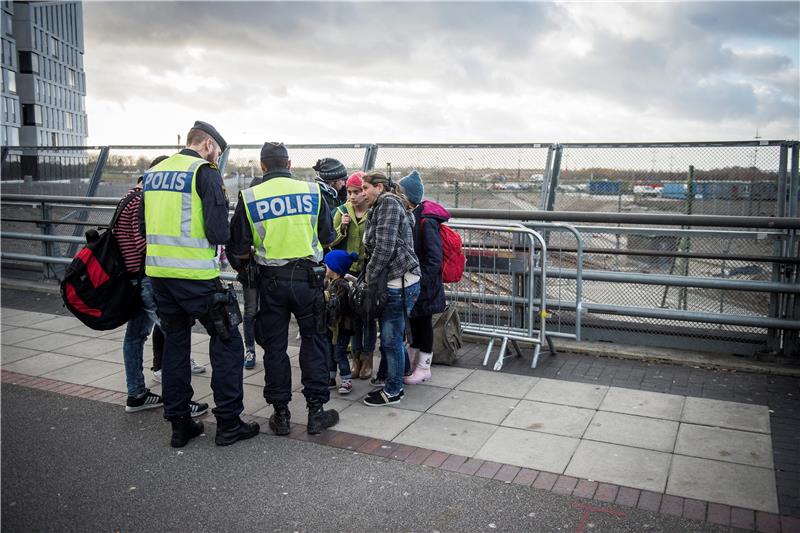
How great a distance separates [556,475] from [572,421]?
941mm

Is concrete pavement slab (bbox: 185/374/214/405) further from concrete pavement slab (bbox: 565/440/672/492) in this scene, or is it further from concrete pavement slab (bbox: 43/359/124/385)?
concrete pavement slab (bbox: 565/440/672/492)

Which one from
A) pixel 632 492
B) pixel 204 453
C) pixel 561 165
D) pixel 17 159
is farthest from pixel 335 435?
pixel 17 159

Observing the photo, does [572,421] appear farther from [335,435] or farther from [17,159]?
[17,159]

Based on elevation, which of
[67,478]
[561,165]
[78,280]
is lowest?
[67,478]

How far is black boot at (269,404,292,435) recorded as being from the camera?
4871 millimetres

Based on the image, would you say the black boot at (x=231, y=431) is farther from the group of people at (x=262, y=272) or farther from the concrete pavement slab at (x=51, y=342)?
the concrete pavement slab at (x=51, y=342)

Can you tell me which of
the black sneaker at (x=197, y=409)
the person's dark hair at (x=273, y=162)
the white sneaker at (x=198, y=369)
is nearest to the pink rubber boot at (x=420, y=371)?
the black sneaker at (x=197, y=409)

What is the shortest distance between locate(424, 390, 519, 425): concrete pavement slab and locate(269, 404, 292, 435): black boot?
1.12 meters

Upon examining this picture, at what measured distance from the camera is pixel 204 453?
459 cm

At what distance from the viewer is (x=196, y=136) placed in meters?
4.70

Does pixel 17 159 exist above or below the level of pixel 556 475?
above

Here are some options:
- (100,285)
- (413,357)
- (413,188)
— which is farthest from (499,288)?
(100,285)

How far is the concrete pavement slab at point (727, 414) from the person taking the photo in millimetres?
4921

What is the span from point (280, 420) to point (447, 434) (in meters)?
1.20
